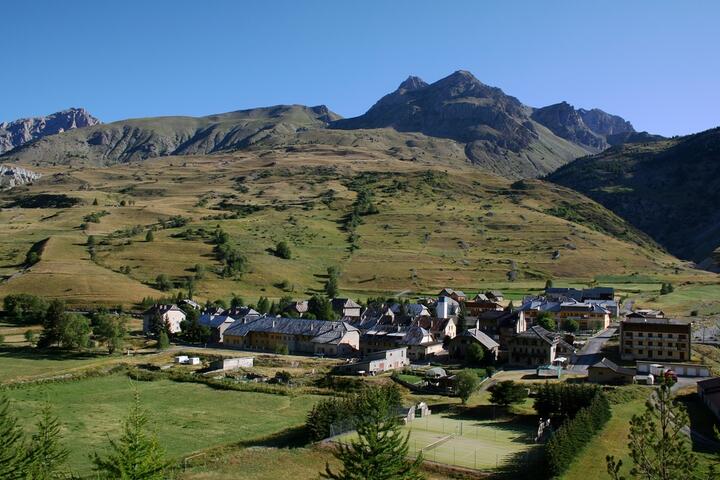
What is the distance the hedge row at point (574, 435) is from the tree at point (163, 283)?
3755 inches

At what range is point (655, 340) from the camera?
2889 inches

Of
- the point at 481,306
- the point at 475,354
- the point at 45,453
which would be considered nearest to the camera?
the point at 45,453

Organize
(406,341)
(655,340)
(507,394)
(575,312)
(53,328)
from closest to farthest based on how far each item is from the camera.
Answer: (507,394) → (655,340) → (406,341) → (53,328) → (575,312)

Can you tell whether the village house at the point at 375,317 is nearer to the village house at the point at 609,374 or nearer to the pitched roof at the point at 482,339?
the pitched roof at the point at 482,339

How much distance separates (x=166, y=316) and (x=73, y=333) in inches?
741

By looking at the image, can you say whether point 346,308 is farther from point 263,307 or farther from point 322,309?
point 263,307

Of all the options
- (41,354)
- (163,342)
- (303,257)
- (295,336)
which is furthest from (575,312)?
(41,354)

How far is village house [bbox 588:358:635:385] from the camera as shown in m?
Answer: 60.8

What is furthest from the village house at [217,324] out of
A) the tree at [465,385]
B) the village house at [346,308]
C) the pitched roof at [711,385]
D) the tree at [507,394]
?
the pitched roof at [711,385]

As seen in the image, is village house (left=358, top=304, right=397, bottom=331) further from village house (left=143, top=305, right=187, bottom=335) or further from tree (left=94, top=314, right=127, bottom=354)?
tree (left=94, top=314, right=127, bottom=354)

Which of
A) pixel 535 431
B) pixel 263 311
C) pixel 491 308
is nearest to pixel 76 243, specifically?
pixel 263 311

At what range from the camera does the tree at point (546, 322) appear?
9306cm

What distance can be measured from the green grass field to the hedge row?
20.4 m

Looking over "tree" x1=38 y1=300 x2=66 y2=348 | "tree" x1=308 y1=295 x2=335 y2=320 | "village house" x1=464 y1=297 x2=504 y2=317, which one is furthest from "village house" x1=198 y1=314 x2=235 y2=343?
"village house" x1=464 y1=297 x2=504 y2=317
